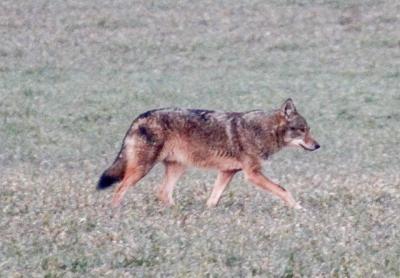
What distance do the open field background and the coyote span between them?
0.70 feet

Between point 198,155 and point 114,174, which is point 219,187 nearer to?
point 198,155

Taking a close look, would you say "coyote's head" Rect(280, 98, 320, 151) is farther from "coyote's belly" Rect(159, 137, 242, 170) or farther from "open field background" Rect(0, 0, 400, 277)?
"coyote's belly" Rect(159, 137, 242, 170)

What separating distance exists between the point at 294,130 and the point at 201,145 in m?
0.97

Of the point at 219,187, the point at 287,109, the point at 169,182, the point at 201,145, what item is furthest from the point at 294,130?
the point at 169,182

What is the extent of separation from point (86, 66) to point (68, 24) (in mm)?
2713

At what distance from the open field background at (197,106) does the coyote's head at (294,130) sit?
0.41 m

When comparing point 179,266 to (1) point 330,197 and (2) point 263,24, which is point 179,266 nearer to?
(1) point 330,197

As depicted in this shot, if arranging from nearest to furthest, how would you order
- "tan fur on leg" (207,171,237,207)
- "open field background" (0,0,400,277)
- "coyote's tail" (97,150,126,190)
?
"open field background" (0,0,400,277)
"tan fur on leg" (207,171,237,207)
"coyote's tail" (97,150,126,190)

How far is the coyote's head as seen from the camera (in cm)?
1129

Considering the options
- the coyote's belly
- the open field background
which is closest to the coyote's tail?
the open field background

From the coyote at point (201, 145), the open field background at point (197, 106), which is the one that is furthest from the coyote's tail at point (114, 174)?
the open field background at point (197, 106)

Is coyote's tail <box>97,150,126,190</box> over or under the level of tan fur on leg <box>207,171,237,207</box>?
over

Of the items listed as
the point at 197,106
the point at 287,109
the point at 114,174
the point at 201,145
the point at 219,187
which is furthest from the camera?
the point at 197,106

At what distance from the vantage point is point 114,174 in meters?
10.6
